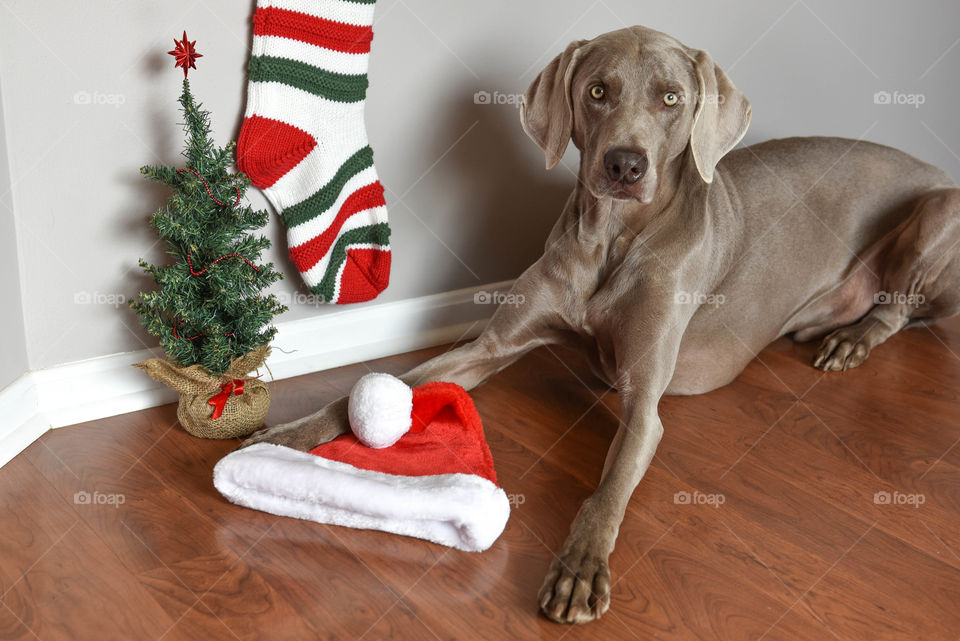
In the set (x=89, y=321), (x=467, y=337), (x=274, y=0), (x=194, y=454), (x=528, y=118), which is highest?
(x=274, y=0)

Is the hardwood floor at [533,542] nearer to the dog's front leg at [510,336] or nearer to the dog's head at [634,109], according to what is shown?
the dog's front leg at [510,336]

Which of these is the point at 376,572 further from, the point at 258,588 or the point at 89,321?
the point at 89,321

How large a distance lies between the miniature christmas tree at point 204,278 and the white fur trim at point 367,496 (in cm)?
33

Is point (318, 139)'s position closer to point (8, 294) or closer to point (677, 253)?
point (8, 294)

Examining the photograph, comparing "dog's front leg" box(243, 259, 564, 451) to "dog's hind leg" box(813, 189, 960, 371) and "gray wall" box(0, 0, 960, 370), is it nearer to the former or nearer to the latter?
"gray wall" box(0, 0, 960, 370)

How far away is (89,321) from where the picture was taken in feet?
7.30

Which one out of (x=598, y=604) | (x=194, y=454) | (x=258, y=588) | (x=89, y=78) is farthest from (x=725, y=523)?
(x=89, y=78)

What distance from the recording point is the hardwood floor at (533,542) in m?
1.59

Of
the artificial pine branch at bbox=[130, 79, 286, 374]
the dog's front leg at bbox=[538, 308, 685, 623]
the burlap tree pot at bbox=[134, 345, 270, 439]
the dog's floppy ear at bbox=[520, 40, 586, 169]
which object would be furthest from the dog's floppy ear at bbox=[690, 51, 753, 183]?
the burlap tree pot at bbox=[134, 345, 270, 439]

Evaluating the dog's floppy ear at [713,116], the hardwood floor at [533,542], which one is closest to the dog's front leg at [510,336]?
the hardwood floor at [533,542]

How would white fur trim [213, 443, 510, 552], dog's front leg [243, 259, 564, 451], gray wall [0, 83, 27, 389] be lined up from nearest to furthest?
white fur trim [213, 443, 510, 552] → gray wall [0, 83, 27, 389] → dog's front leg [243, 259, 564, 451]

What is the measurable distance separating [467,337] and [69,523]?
1.52 metres

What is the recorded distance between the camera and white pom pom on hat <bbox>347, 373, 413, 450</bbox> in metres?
2.01

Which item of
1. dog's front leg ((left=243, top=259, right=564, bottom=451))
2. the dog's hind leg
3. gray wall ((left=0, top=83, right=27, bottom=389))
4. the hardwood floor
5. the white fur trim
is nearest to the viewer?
the hardwood floor
